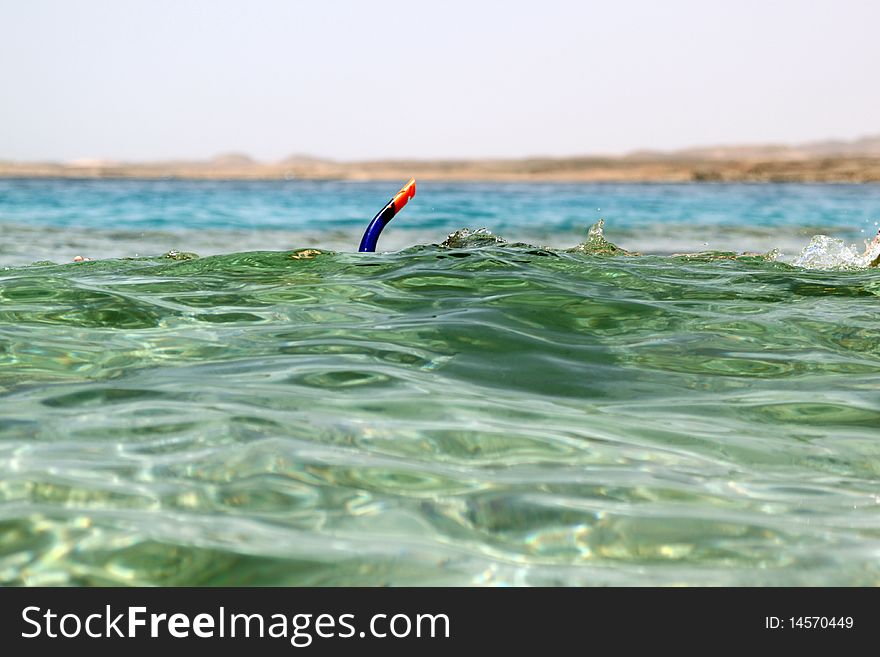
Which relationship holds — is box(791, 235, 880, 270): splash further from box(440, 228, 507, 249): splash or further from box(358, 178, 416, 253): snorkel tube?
box(358, 178, 416, 253): snorkel tube

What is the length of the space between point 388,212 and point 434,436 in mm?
4592

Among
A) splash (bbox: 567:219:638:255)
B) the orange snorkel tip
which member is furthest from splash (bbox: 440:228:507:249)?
the orange snorkel tip

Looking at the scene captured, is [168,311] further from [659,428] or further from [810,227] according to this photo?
[810,227]

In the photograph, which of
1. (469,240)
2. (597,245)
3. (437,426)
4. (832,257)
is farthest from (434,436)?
(832,257)

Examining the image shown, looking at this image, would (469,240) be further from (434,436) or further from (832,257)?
(434,436)

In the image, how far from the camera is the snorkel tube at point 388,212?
8008 mm

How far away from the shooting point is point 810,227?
93.2 ft

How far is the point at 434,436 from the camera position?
380 cm

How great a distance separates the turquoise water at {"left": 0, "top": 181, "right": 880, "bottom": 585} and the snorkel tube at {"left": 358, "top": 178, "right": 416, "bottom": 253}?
41 centimetres

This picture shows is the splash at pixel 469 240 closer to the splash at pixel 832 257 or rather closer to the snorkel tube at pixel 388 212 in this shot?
the snorkel tube at pixel 388 212

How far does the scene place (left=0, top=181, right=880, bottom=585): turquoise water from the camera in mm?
2760

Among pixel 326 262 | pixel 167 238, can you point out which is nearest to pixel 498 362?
pixel 326 262

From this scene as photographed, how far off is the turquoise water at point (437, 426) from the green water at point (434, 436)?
0.04 ft

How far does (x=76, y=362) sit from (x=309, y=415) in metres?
1.58
